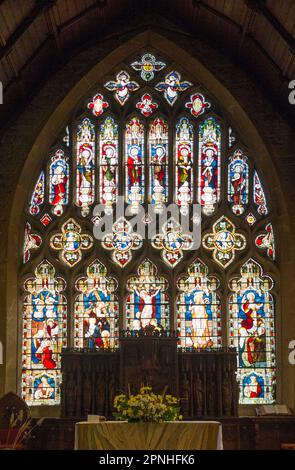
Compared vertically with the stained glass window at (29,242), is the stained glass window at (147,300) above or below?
below

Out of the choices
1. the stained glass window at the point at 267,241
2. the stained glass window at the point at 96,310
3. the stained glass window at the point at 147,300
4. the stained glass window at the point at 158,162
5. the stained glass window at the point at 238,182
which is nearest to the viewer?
the stained glass window at the point at 96,310

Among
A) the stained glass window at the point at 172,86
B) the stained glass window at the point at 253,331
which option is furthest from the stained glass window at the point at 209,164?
the stained glass window at the point at 253,331

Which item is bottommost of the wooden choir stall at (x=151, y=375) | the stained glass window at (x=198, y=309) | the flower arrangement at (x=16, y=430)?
the flower arrangement at (x=16, y=430)

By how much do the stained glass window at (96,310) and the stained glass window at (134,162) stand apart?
56.9 inches

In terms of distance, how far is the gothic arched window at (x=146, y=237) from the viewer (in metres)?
17.5

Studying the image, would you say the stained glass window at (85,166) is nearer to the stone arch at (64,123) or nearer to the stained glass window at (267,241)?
the stone arch at (64,123)

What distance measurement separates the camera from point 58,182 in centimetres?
1831

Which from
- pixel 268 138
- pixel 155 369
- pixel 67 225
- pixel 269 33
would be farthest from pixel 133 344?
pixel 269 33

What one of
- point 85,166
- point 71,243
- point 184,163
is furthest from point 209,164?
point 71,243

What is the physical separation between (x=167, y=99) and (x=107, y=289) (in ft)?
12.8

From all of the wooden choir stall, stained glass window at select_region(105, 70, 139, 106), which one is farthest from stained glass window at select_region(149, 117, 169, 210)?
the wooden choir stall

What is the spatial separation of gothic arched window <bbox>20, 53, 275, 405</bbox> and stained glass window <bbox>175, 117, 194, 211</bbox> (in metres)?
0.02

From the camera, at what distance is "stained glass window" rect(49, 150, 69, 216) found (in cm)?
1820

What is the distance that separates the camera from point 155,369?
16.3 metres
